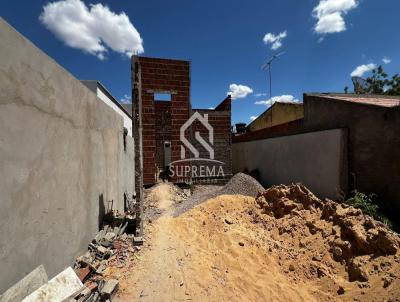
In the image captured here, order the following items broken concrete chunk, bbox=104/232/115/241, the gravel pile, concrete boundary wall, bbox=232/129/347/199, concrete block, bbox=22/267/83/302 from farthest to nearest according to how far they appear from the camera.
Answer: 1. the gravel pile
2. concrete boundary wall, bbox=232/129/347/199
3. broken concrete chunk, bbox=104/232/115/241
4. concrete block, bbox=22/267/83/302

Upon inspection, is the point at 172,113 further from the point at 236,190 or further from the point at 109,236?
the point at 109,236

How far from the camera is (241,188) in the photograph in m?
7.67

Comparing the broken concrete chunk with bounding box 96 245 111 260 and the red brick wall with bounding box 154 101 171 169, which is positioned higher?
the red brick wall with bounding box 154 101 171 169

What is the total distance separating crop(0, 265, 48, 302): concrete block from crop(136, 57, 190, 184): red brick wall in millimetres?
7279

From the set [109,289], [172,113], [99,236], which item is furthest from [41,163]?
[172,113]

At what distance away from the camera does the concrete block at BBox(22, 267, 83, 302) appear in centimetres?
208

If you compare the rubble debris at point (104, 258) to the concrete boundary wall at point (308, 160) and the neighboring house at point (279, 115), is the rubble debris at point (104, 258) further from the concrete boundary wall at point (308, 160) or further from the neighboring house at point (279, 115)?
the neighboring house at point (279, 115)

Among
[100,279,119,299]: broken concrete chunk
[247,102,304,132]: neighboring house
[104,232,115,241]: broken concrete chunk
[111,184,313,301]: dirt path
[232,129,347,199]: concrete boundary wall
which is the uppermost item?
[247,102,304,132]: neighboring house

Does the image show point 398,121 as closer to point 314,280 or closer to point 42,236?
point 314,280

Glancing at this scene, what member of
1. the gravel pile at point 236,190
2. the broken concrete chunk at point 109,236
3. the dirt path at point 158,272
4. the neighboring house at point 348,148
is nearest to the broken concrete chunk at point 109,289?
the dirt path at point 158,272

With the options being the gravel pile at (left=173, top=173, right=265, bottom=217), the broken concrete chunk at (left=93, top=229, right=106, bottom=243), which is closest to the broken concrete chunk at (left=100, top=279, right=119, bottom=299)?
the broken concrete chunk at (left=93, top=229, right=106, bottom=243)

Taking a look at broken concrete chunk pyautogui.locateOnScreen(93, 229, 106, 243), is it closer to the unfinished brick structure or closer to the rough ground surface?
the rough ground surface

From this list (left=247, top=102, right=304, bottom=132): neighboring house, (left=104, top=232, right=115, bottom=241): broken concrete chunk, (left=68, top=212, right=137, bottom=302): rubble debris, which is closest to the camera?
(left=68, top=212, right=137, bottom=302): rubble debris

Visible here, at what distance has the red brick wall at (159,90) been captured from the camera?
31.0 ft
